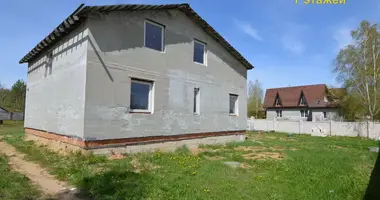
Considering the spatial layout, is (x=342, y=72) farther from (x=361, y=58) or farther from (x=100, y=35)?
(x=100, y=35)

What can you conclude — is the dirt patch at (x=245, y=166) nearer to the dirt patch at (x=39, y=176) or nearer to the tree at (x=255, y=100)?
the dirt patch at (x=39, y=176)

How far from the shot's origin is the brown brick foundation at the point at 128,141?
27.9 feet

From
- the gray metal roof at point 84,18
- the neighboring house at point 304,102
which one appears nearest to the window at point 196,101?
the gray metal roof at point 84,18

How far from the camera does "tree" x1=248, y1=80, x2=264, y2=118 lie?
47.0 metres

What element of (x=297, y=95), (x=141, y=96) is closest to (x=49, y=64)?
(x=141, y=96)

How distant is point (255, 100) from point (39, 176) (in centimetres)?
4662

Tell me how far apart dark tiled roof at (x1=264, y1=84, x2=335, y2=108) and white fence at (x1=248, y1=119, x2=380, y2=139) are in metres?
10.4

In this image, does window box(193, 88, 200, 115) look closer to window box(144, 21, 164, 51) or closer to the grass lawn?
window box(144, 21, 164, 51)

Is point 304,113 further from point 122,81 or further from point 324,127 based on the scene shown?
point 122,81

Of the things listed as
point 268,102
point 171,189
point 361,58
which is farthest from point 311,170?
point 268,102

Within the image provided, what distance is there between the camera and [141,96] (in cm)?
1009

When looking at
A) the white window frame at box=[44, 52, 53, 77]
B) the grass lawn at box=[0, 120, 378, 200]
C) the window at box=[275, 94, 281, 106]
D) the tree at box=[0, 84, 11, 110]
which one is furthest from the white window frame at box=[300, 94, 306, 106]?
the tree at box=[0, 84, 11, 110]

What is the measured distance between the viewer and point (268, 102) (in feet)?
129

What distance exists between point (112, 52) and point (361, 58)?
25272 millimetres
